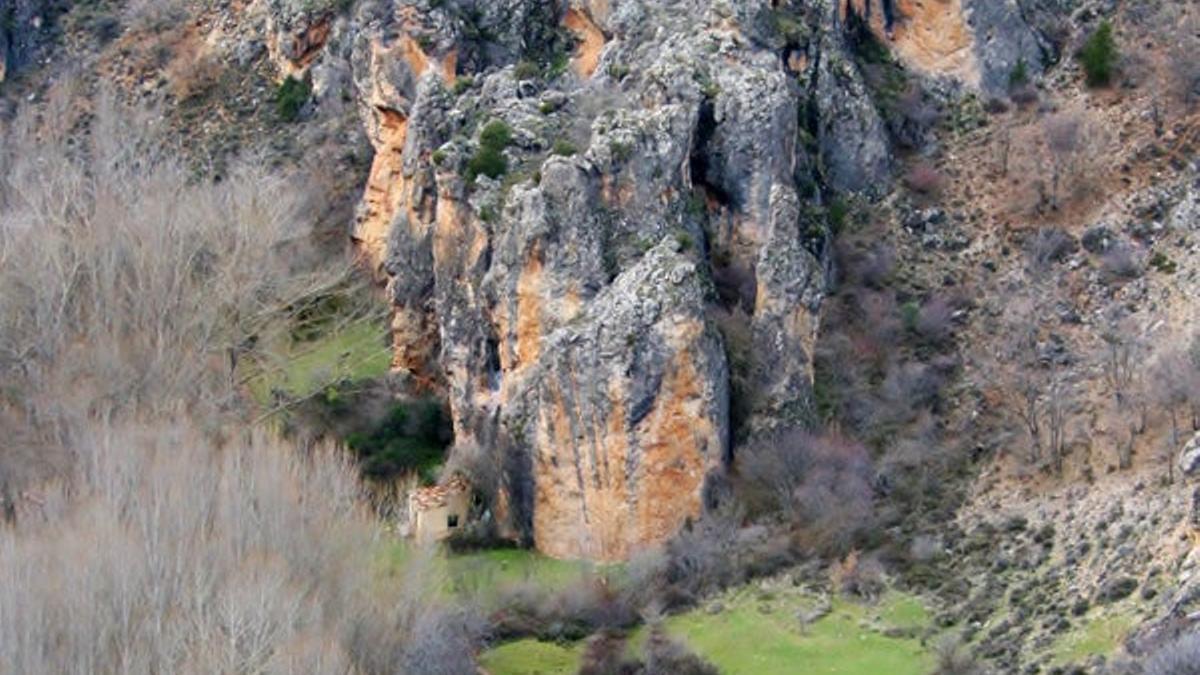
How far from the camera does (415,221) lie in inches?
2035

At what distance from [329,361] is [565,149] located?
1002cm

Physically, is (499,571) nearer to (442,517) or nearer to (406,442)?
(442,517)

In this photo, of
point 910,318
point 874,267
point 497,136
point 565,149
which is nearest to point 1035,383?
point 910,318

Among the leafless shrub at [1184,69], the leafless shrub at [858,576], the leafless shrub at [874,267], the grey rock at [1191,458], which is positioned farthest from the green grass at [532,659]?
the leafless shrub at [1184,69]

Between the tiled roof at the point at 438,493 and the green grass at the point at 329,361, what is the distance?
5.06 metres

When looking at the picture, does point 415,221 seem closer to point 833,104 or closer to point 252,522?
point 833,104

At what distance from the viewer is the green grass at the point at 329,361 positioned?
4938cm

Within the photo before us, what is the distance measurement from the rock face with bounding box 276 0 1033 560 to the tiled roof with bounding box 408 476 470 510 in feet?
3.25

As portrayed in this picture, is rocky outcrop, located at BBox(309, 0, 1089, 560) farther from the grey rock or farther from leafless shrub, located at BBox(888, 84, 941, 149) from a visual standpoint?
the grey rock

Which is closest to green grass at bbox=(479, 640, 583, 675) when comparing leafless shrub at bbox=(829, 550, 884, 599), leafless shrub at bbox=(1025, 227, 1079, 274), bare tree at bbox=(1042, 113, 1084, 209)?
leafless shrub at bbox=(829, 550, 884, 599)

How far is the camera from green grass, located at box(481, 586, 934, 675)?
37.4 metres

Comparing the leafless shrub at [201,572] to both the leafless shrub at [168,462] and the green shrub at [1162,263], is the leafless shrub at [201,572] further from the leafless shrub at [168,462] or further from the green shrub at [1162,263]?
the green shrub at [1162,263]

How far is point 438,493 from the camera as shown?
45562mm

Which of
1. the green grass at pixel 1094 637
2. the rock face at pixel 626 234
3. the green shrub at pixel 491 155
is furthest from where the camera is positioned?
the green shrub at pixel 491 155
